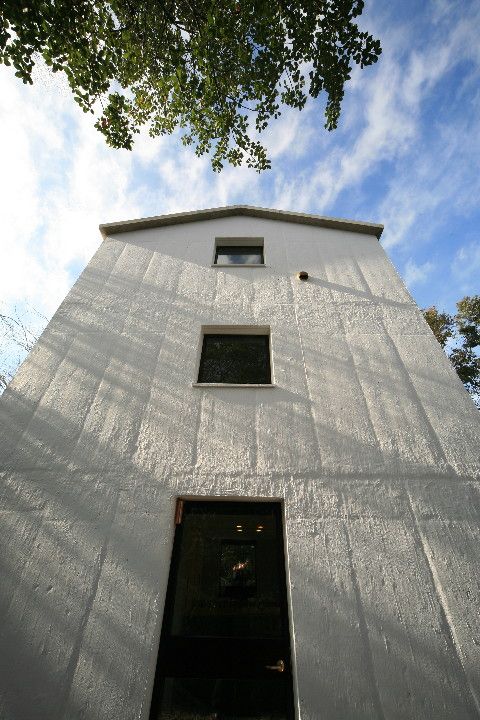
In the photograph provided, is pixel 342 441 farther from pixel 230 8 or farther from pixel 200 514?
pixel 230 8

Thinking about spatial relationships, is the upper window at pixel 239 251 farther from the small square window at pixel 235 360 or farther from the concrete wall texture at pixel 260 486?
the small square window at pixel 235 360

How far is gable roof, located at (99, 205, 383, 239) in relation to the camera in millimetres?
8195

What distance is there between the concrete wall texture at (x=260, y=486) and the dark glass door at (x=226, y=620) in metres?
0.21

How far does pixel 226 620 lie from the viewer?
345 centimetres

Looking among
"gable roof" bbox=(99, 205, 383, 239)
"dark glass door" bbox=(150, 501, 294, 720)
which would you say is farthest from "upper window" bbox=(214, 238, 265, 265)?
"dark glass door" bbox=(150, 501, 294, 720)

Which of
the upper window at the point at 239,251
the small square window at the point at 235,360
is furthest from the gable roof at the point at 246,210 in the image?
the small square window at the point at 235,360

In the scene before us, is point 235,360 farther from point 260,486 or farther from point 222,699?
point 222,699

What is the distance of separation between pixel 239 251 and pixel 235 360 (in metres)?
3.62

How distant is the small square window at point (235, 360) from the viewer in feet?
17.7

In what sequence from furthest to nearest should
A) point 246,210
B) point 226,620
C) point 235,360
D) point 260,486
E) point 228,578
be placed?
point 246,210 → point 235,360 → point 260,486 → point 228,578 → point 226,620

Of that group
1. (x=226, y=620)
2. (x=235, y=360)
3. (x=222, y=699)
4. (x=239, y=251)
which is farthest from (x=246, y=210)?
(x=222, y=699)

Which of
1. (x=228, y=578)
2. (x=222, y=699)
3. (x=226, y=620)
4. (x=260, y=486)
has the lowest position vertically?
(x=222, y=699)

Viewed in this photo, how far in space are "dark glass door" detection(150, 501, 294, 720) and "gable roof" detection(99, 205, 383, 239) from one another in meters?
7.00

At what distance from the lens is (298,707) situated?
9.51 ft
